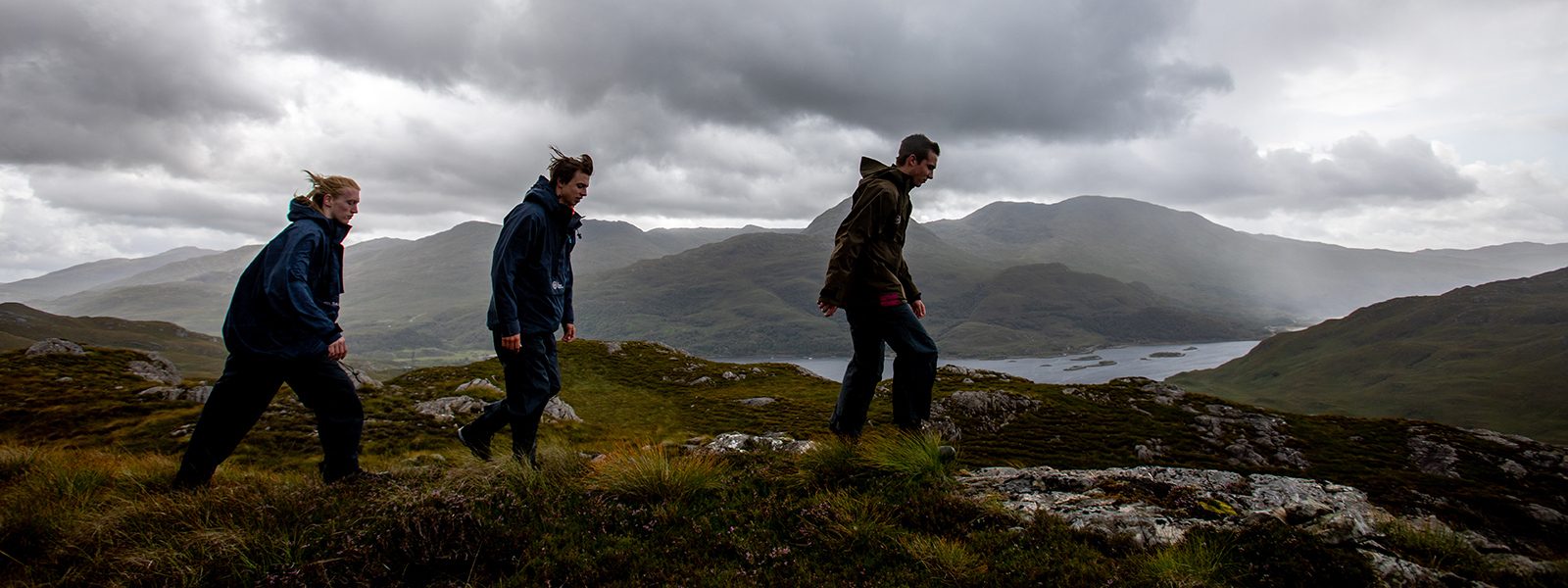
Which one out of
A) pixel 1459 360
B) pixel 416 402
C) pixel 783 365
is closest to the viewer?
pixel 416 402

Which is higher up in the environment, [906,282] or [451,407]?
[906,282]

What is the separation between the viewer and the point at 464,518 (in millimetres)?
4812

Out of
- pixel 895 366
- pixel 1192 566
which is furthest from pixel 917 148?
pixel 1192 566

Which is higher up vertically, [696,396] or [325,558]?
[325,558]

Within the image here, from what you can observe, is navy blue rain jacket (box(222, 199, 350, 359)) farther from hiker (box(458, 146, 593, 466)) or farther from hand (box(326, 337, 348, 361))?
hiker (box(458, 146, 593, 466))

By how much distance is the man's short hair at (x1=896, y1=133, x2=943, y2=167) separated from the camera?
7512mm

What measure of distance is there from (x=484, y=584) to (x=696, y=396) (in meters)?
22.9

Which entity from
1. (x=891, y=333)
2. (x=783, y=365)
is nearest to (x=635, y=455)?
(x=891, y=333)

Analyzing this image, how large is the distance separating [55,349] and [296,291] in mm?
29534

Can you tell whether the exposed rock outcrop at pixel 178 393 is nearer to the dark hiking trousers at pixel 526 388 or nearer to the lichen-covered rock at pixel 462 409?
the lichen-covered rock at pixel 462 409

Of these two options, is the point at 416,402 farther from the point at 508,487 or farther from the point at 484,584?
the point at 484,584

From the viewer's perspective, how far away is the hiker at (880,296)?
7.07 meters

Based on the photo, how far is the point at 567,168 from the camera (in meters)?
7.28

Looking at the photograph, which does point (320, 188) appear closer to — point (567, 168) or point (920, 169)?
point (567, 168)
